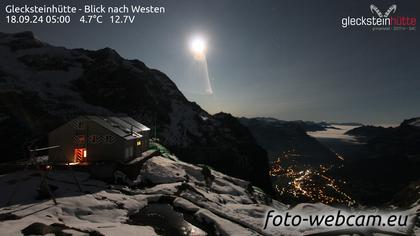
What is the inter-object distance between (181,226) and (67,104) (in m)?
99.9

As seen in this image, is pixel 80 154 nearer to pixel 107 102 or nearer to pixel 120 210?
pixel 120 210

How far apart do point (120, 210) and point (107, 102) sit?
108 meters

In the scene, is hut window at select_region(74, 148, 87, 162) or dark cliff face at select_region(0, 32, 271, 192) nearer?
hut window at select_region(74, 148, 87, 162)

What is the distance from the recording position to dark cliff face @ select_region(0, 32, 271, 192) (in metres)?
98.6

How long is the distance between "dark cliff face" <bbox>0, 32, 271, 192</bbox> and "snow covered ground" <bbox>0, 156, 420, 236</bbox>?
59127 mm

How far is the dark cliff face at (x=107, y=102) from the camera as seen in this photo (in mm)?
98625

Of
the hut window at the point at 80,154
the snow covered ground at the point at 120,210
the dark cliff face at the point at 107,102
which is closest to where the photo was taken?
the snow covered ground at the point at 120,210

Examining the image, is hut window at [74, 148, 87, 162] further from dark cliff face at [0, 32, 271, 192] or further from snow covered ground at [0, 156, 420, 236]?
dark cliff face at [0, 32, 271, 192]

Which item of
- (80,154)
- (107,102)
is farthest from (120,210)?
(107,102)

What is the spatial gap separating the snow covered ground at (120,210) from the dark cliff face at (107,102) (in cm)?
5913

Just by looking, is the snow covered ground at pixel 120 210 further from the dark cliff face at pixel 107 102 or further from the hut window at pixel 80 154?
the dark cliff face at pixel 107 102

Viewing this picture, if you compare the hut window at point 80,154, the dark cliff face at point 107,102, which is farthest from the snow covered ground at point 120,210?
the dark cliff face at point 107,102

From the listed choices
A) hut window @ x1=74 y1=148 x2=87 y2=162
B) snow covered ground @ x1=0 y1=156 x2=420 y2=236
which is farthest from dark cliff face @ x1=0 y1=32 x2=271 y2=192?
snow covered ground @ x1=0 y1=156 x2=420 y2=236

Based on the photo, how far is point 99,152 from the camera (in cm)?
4172
